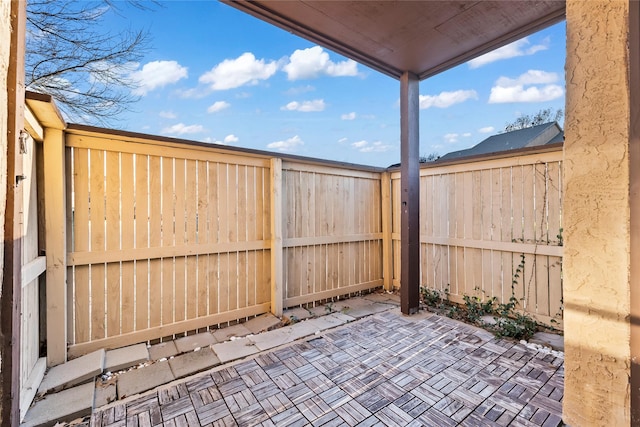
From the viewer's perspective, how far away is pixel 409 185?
3.05 m

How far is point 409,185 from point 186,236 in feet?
7.97

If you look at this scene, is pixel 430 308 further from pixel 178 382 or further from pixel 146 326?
pixel 146 326

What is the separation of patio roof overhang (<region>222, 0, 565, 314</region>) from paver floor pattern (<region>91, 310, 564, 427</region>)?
95cm

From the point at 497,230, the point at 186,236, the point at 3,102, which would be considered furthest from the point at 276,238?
the point at 497,230

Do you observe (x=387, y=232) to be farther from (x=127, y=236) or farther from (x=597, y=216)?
(x=127, y=236)

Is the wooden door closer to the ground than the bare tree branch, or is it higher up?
closer to the ground

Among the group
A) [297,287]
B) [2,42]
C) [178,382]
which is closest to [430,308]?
[297,287]

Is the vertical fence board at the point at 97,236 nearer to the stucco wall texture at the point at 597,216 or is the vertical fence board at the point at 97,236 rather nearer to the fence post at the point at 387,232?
the stucco wall texture at the point at 597,216

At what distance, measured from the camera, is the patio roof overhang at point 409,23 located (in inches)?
80.8

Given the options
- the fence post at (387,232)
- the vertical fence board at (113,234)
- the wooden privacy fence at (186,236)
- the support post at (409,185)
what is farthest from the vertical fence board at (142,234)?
the fence post at (387,232)

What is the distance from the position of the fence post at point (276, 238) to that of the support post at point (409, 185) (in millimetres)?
1434

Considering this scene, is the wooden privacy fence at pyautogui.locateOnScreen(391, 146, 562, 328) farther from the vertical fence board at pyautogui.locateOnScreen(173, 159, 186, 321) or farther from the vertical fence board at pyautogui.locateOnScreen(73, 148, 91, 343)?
the vertical fence board at pyautogui.locateOnScreen(73, 148, 91, 343)

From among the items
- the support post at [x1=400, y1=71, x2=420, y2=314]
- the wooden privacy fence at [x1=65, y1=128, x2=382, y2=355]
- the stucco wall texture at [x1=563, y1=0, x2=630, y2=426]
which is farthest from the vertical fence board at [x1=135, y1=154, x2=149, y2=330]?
the stucco wall texture at [x1=563, y1=0, x2=630, y2=426]

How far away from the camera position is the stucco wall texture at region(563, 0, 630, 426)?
1141 millimetres
